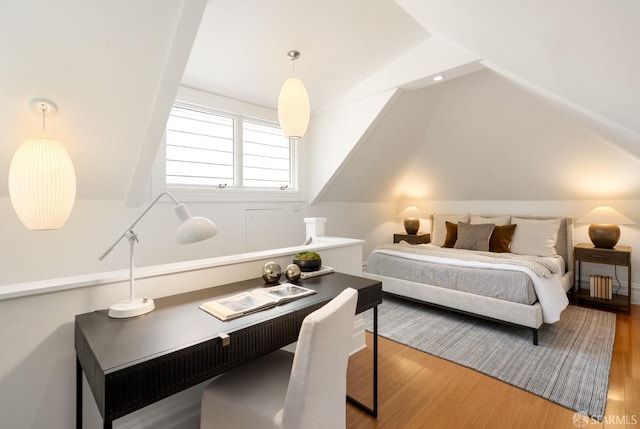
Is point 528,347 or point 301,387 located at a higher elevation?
point 301,387

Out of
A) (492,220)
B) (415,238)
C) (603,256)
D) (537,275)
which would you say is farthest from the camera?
(415,238)

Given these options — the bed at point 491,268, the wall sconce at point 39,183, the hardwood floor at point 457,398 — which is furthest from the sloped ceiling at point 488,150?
the wall sconce at point 39,183

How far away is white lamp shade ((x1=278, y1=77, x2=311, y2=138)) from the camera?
6.48ft

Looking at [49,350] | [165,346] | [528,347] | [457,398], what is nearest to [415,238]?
[528,347]

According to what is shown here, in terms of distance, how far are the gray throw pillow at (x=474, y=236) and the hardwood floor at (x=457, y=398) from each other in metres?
1.65

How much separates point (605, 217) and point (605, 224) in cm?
13

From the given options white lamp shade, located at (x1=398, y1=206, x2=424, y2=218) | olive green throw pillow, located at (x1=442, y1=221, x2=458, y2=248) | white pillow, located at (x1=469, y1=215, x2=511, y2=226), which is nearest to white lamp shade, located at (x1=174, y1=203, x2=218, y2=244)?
olive green throw pillow, located at (x1=442, y1=221, x2=458, y2=248)

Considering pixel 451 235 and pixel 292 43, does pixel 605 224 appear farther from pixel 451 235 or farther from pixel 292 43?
pixel 292 43

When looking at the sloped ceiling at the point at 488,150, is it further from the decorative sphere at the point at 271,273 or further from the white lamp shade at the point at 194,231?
the white lamp shade at the point at 194,231

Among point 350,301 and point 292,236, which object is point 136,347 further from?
point 292,236

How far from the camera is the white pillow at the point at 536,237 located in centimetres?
359

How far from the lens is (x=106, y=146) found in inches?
82.4

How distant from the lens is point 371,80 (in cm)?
328

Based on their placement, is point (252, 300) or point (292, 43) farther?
point (292, 43)
